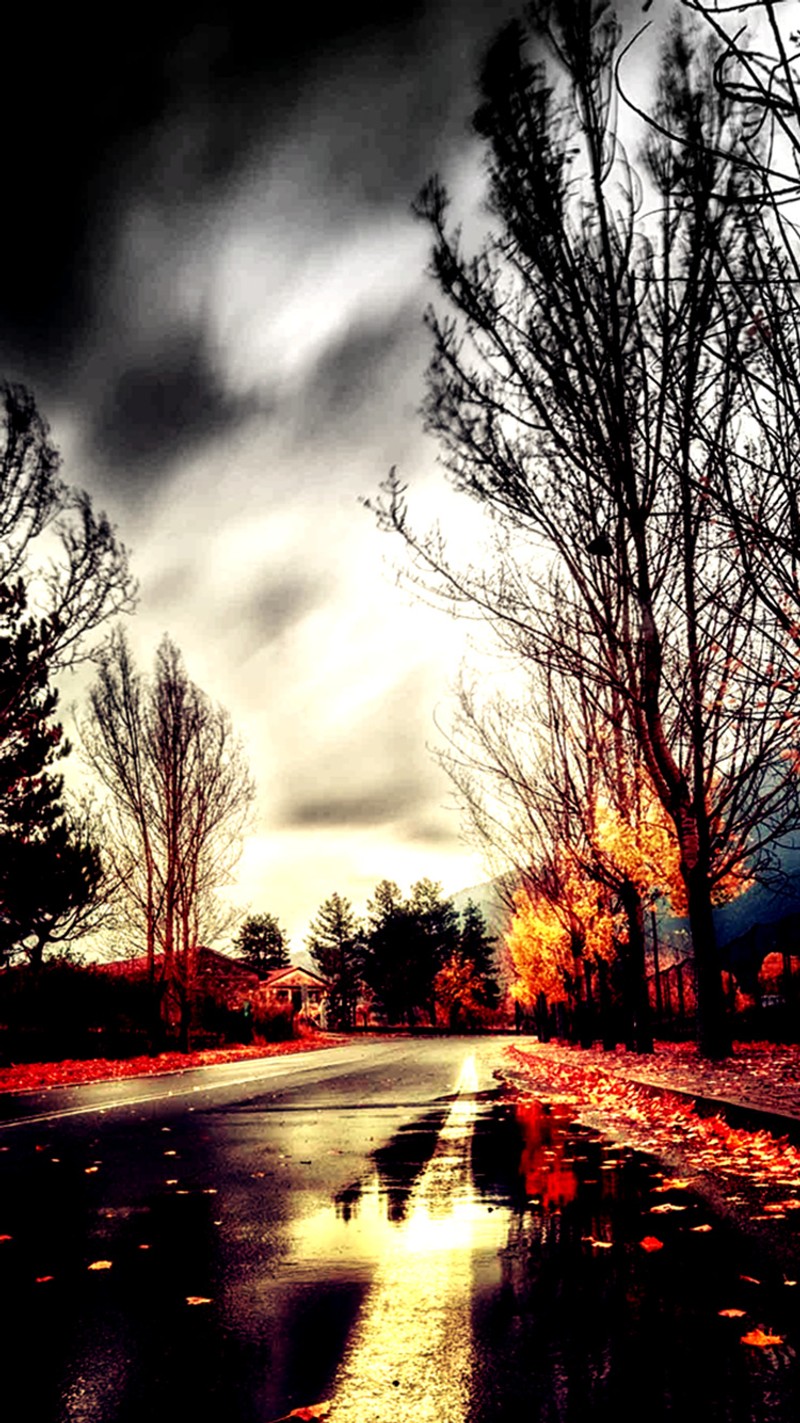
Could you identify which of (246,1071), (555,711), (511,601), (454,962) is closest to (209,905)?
(246,1071)

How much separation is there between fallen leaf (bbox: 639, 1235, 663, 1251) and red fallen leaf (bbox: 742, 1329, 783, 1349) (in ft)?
4.78

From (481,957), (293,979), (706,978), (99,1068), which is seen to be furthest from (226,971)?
(706,978)

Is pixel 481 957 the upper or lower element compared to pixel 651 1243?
upper

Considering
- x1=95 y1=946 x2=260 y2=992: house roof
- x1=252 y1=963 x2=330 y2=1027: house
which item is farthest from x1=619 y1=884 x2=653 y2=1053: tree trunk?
x1=252 y1=963 x2=330 y2=1027: house

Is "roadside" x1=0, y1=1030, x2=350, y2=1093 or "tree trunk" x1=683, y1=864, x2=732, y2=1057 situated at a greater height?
"tree trunk" x1=683, y1=864, x2=732, y2=1057

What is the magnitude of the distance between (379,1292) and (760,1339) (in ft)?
5.11

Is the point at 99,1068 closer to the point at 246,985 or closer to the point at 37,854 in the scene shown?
the point at 37,854

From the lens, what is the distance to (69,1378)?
3385mm

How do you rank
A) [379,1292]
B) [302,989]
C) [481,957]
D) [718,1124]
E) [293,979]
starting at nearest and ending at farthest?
[379,1292]
[718,1124]
[293,979]
[302,989]
[481,957]

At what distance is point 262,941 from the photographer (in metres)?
110

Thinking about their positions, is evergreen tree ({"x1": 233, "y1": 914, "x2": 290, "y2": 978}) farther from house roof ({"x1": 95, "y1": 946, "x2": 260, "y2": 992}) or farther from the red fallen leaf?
the red fallen leaf

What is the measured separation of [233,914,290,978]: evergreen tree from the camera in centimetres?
10931

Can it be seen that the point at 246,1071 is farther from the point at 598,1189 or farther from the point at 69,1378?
the point at 69,1378

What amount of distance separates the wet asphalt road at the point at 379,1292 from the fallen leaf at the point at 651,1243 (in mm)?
21
